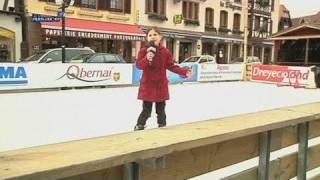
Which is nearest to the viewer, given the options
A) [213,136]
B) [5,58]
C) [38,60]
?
[213,136]

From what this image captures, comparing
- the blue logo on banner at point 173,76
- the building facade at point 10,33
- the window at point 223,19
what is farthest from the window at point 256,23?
the building facade at point 10,33

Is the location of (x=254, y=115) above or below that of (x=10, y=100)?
above

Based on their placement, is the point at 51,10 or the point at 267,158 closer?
the point at 267,158

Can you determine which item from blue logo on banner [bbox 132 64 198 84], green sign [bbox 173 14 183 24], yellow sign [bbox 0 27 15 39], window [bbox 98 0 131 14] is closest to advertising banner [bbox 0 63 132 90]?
blue logo on banner [bbox 132 64 198 84]

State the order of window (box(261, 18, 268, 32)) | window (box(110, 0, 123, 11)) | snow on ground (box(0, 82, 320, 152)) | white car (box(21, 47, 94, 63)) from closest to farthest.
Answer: snow on ground (box(0, 82, 320, 152)), white car (box(21, 47, 94, 63)), window (box(110, 0, 123, 11)), window (box(261, 18, 268, 32))

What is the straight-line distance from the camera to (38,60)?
1894 centimetres

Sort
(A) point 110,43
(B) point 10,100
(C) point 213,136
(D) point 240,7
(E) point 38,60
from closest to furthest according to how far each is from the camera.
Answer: (C) point 213,136
(B) point 10,100
(E) point 38,60
(A) point 110,43
(D) point 240,7

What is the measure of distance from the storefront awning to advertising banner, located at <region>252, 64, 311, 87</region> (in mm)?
8418

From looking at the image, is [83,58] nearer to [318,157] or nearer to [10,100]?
[10,100]

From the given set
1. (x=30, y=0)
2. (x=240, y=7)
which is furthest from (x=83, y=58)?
(x=240, y=7)

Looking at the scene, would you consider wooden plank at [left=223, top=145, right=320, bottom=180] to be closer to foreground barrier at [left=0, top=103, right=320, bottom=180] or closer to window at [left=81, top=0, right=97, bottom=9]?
foreground barrier at [left=0, top=103, right=320, bottom=180]

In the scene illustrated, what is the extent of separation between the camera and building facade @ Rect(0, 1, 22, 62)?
24266 mm

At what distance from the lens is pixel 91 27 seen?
27.7 metres

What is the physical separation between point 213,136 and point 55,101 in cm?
1112
